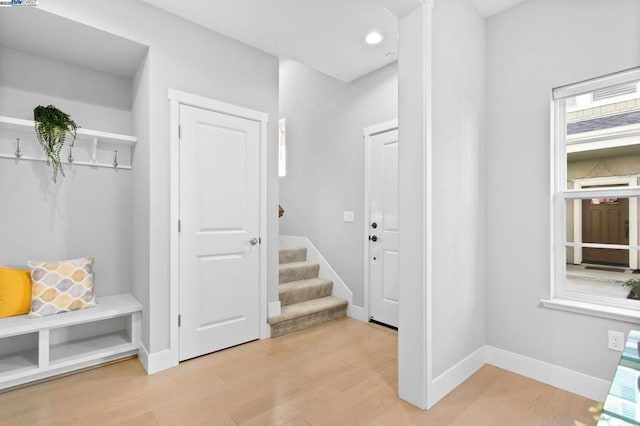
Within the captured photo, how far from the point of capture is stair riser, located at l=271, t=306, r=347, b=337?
121 inches

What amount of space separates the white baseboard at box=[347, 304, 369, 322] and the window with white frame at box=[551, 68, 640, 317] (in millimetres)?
1804

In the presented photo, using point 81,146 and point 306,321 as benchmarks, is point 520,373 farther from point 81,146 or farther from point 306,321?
point 81,146

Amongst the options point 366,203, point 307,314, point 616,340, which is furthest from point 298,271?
point 616,340

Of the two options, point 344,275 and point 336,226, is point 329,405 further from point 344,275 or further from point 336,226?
point 336,226

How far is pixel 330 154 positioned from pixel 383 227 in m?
1.22

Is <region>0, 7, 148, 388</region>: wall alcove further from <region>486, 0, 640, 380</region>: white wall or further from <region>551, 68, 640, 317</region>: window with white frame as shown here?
<region>551, 68, 640, 317</region>: window with white frame

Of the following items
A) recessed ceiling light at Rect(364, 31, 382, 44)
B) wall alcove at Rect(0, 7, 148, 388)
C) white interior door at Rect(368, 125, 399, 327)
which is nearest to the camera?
wall alcove at Rect(0, 7, 148, 388)

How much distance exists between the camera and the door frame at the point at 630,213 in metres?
2.01

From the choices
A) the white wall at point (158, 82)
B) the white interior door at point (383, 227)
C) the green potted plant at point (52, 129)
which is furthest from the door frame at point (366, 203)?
the green potted plant at point (52, 129)

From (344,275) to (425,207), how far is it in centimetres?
207

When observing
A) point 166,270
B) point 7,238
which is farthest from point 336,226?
point 7,238

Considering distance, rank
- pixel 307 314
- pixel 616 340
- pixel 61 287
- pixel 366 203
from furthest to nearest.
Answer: pixel 366 203, pixel 307 314, pixel 61 287, pixel 616 340

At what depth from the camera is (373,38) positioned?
2852mm

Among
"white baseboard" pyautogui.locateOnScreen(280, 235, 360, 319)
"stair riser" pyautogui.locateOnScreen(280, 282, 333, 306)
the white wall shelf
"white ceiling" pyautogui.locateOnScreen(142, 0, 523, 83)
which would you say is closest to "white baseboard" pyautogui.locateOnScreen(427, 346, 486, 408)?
"white baseboard" pyautogui.locateOnScreen(280, 235, 360, 319)
